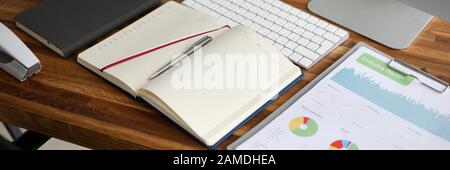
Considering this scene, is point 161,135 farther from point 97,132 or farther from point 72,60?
point 72,60

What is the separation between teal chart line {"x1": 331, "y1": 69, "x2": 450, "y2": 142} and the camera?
2.43 ft

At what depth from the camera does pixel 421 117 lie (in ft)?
2.46

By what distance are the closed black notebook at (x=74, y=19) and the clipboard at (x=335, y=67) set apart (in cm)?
36

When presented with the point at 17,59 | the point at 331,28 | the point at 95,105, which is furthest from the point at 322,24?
the point at 17,59

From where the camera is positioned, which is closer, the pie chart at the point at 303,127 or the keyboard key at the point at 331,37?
the pie chart at the point at 303,127

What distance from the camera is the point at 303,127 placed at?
0.74m

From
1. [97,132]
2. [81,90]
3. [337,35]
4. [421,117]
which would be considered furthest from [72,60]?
[421,117]

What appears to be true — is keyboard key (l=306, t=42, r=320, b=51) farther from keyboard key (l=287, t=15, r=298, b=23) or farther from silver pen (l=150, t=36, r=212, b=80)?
silver pen (l=150, t=36, r=212, b=80)

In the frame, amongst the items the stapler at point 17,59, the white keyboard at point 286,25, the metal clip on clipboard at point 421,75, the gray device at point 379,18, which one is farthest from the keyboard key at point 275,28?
the stapler at point 17,59

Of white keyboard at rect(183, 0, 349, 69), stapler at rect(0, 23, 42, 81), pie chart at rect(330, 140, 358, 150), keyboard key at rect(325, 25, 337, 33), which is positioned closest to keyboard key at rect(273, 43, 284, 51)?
white keyboard at rect(183, 0, 349, 69)

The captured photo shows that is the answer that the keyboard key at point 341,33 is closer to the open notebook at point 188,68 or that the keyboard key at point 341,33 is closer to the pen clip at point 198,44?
the open notebook at point 188,68

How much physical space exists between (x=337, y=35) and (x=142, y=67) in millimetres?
364

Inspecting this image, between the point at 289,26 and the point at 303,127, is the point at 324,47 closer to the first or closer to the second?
the point at 289,26

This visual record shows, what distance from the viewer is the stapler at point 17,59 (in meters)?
0.82
